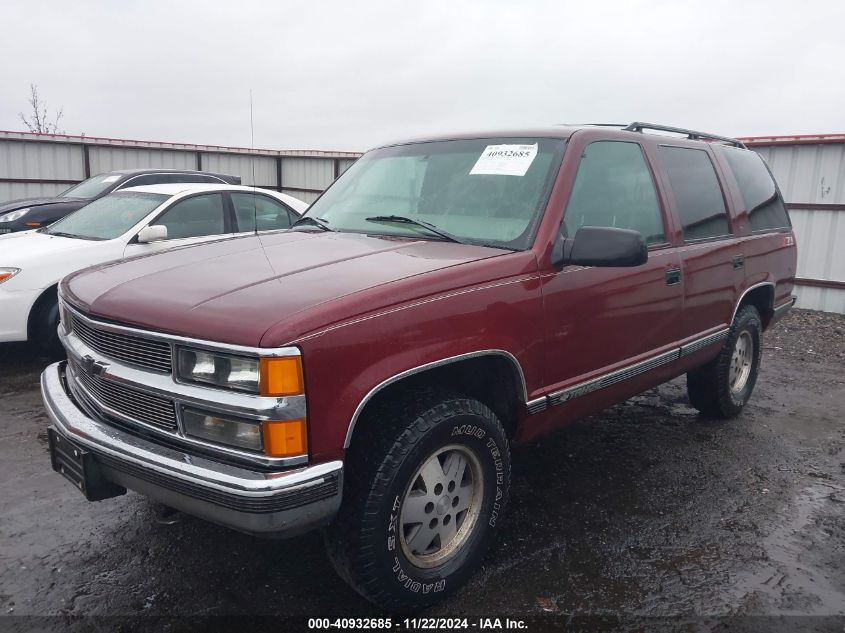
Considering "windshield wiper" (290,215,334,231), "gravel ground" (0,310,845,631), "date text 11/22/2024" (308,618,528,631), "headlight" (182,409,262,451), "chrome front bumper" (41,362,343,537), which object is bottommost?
"gravel ground" (0,310,845,631)

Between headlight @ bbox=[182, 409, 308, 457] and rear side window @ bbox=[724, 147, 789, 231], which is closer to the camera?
headlight @ bbox=[182, 409, 308, 457]

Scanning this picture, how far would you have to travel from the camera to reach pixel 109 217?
6.70m

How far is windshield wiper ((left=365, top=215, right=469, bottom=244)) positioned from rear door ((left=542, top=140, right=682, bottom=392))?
1.60 ft

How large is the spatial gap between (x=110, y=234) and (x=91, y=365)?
4.13 meters

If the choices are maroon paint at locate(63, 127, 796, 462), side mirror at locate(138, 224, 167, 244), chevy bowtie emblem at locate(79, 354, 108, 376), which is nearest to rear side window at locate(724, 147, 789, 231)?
maroon paint at locate(63, 127, 796, 462)

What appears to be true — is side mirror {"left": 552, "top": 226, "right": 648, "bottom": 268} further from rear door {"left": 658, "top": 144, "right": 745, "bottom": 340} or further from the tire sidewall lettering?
rear door {"left": 658, "top": 144, "right": 745, "bottom": 340}

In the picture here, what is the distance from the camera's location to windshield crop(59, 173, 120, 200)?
9977 mm

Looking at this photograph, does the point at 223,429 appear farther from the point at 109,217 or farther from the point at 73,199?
the point at 73,199

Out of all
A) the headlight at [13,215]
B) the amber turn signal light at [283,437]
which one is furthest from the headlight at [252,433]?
the headlight at [13,215]

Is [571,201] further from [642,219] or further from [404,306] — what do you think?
[404,306]

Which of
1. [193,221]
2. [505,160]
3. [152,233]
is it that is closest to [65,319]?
[505,160]

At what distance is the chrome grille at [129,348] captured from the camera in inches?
93.7

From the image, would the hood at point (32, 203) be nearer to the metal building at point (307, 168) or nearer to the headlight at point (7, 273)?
the headlight at point (7, 273)

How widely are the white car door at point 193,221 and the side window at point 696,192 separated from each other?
4.22m
